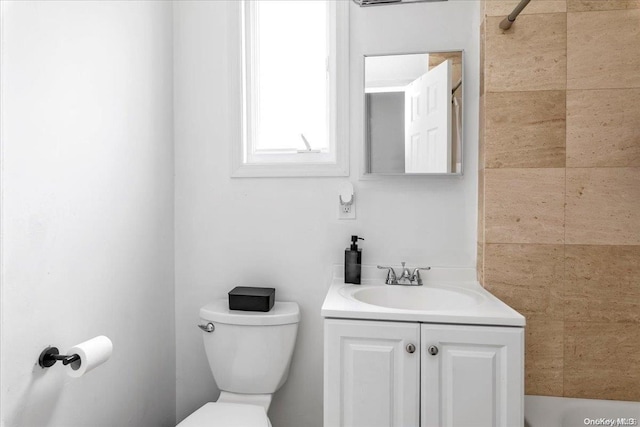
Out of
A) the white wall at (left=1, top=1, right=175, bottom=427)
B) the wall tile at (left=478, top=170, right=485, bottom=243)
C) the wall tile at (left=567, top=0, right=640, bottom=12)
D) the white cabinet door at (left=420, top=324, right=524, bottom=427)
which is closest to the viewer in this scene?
the white wall at (left=1, top=1, right=175, bottom=427)

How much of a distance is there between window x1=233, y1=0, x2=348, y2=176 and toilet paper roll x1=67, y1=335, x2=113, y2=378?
87cm

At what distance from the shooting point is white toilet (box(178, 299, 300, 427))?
1495 mm

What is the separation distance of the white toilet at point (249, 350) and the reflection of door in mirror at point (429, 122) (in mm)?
819

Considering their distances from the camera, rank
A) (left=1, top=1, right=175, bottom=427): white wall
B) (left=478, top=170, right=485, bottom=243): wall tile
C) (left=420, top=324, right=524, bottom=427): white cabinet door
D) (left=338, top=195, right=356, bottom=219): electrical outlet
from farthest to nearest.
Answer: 1. (left=338, top=195, right=356, bottom=219): electrical outlet
2. (left=478, top=170, right=485, bottom=243): wall tile
3. (left=420, top=324, right=524, bottom=427): white cabinet door
4. (left=1, top=1, right=175, bottom=427): white wall

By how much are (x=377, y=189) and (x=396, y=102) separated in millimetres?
369

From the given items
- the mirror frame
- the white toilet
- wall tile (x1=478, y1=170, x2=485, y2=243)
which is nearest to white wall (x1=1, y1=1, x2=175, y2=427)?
the white toilet

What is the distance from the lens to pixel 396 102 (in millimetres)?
1587

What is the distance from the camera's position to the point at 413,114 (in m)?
1.57

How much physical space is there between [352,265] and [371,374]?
487 millimetres

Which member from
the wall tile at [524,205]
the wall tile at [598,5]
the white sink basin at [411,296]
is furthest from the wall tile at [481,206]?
the wall tile at [598,5]

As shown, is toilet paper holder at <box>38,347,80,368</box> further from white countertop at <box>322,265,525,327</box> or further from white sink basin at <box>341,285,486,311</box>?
white sink basin at <box>341,285,486,311</box>

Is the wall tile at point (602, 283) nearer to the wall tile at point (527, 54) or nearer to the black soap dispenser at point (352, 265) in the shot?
the wall tile at point (527, 54)

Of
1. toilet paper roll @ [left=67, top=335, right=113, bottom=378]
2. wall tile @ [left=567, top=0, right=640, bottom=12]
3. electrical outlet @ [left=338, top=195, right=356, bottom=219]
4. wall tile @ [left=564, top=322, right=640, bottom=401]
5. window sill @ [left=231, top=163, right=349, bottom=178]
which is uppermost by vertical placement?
wall tile @ [left=567, top=0, right=640, bottom=12]

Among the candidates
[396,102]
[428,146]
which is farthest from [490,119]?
[396,102]
